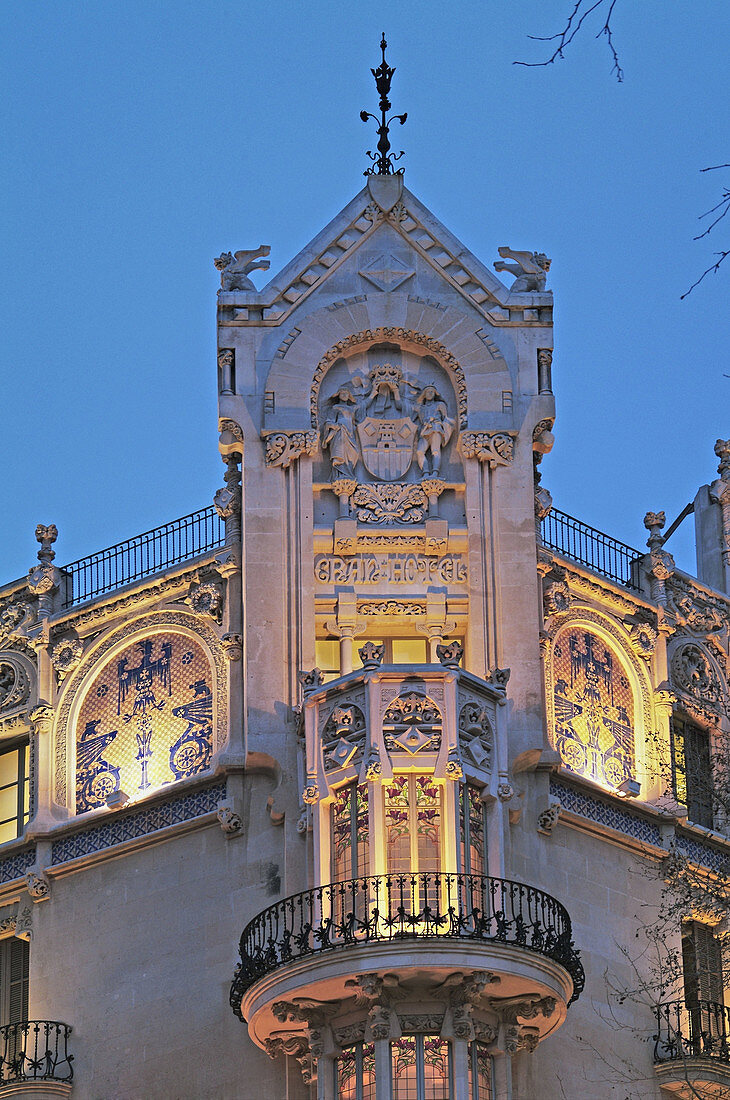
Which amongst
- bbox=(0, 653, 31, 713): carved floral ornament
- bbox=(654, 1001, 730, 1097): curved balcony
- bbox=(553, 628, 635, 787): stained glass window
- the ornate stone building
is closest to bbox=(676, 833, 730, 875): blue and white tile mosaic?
the ornate stone building

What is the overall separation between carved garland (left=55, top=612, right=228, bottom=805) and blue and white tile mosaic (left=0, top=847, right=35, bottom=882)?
100cm

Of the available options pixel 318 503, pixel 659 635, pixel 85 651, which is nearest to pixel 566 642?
pixel 659 635

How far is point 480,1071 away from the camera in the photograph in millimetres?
36281

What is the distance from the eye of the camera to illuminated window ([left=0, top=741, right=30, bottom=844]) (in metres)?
42.4

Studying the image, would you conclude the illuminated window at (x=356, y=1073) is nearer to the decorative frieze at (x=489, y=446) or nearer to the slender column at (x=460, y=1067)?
the slender column at (x=460, y=1067)

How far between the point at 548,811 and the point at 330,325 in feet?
27.9

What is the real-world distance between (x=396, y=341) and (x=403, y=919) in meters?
10.4

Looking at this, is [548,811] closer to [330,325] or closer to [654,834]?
[654,834]

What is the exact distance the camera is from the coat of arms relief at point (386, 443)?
133 ft

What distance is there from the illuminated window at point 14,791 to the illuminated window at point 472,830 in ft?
28.1

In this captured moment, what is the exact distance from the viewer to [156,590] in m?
42.2

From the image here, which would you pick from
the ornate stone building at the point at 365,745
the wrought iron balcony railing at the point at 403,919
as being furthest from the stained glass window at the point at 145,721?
the wrought iron balcony railing at the point at 403,919

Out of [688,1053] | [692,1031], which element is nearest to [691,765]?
[692,1031]

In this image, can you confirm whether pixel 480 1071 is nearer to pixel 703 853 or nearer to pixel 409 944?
pixel 409 944
